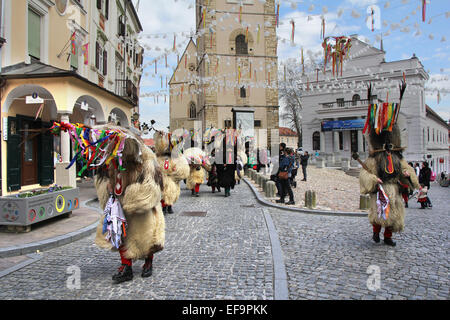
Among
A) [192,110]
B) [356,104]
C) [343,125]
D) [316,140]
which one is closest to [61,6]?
[343,125]

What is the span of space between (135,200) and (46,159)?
11.5 meters

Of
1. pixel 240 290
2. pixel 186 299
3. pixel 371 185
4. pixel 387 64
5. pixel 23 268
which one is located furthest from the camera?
pixel 387 64

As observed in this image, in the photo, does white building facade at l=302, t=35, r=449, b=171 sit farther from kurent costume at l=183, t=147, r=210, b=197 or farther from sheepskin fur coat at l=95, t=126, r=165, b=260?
sheepskin fur coat at l=95, t=126, r=165, b=260

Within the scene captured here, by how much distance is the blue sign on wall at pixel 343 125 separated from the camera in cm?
3391

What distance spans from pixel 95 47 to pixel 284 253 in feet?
48.8

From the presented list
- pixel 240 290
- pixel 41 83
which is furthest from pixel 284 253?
pixel 41 83

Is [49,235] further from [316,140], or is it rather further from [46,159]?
[316,140]

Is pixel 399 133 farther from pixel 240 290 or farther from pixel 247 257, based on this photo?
pixel 240 290

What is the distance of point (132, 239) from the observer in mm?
3871

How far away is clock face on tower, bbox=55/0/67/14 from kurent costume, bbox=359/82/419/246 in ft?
40.4

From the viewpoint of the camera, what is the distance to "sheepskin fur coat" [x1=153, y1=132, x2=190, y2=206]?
25.1 feet

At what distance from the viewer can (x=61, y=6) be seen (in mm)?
12711

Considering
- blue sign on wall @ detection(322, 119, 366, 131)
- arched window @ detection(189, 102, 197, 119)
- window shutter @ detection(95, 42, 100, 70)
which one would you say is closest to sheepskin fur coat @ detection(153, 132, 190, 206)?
window shutter @ detection(95, 42, 100, 70)

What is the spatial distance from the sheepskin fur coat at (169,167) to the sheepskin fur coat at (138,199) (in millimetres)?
3648
